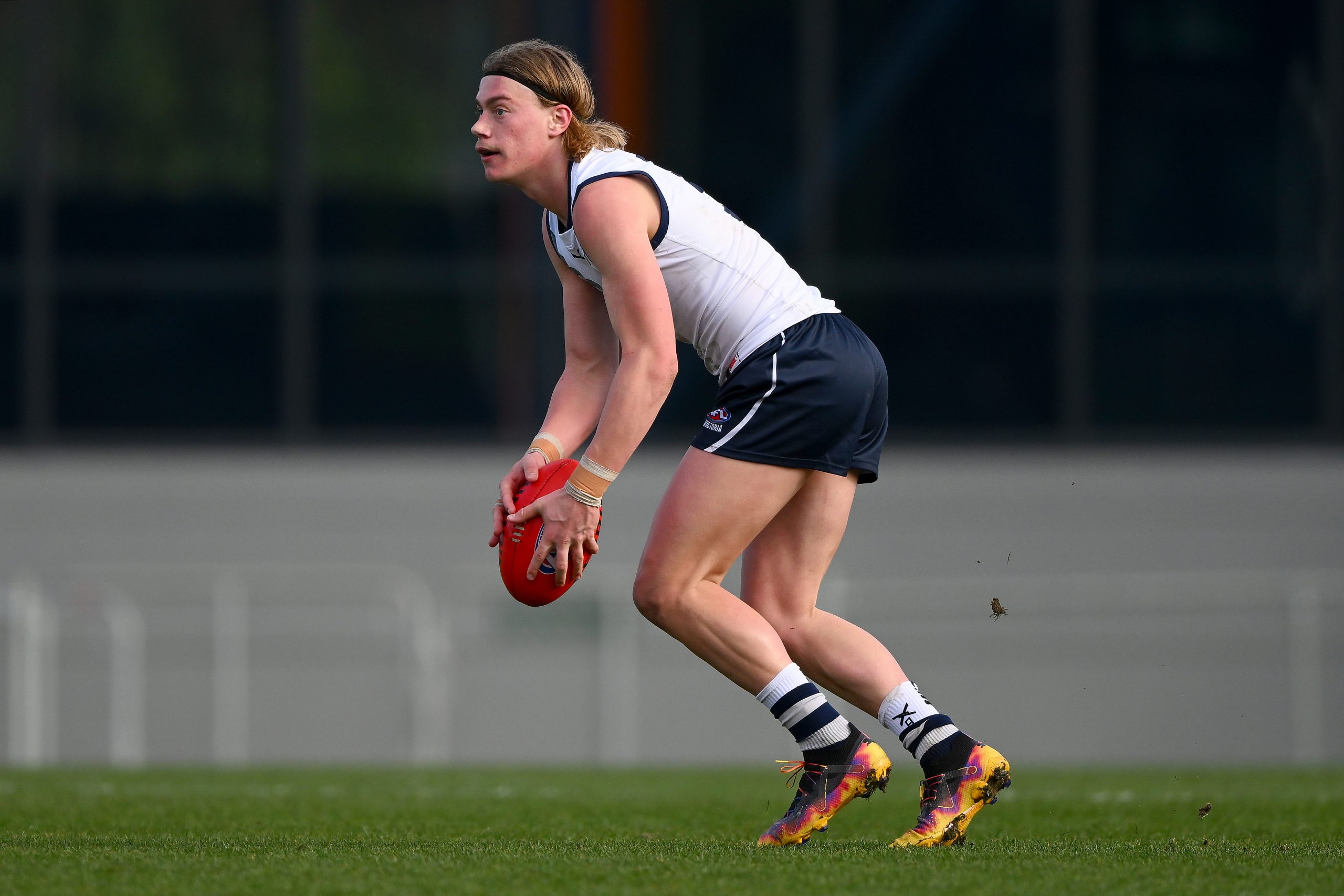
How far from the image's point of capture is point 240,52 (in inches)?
562

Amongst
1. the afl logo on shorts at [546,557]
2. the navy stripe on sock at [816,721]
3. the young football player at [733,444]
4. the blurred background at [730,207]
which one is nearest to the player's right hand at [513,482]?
the young football player at [733,444]

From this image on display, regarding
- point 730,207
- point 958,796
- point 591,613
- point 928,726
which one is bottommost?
point 958,796

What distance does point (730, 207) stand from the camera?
46.8ft

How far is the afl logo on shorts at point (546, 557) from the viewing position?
3.89m

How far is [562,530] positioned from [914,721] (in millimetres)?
971

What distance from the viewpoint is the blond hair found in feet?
13.0

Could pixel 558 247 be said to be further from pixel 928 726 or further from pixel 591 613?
pixel 591 613

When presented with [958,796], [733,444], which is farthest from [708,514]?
[958,796]

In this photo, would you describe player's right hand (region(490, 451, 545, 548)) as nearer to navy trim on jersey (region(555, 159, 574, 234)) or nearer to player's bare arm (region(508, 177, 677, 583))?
player's bare arm (region(508, 177, 677, 583))

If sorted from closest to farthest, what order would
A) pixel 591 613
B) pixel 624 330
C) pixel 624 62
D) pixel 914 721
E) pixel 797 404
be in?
pixel 624 330 < pixel 797 404 < pixel 914 721 < pixel 591 613 < pixel 624 62

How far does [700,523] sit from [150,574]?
36.0 ft

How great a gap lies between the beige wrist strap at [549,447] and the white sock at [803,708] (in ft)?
2.64

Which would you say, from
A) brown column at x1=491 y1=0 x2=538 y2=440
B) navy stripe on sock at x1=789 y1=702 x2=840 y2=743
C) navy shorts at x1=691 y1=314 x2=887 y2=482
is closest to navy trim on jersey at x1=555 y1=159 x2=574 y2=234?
navy shorts at x1=691 y1=314 x2=887 y2=482

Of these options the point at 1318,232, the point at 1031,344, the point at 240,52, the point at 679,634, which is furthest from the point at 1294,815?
the point at 240,52
